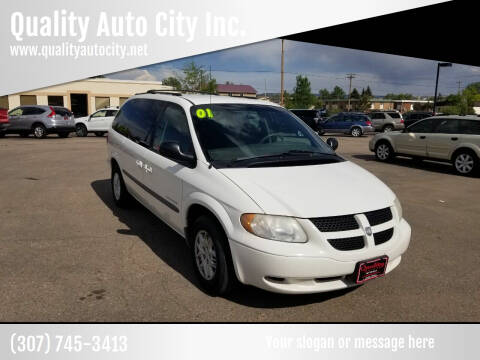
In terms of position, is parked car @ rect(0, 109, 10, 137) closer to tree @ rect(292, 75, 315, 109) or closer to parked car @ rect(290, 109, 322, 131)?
parked car @ rect(290, 109, 322, 131)

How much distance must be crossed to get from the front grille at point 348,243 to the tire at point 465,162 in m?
8.71

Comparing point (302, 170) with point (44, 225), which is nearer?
point (302, 170)

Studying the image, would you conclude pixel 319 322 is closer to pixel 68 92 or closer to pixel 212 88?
pixel 212 88

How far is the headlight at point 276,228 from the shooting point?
9.63 ft

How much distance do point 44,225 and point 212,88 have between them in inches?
162

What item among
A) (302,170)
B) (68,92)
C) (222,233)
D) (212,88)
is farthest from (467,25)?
(68,92)

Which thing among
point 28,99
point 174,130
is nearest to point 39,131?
point 174,130

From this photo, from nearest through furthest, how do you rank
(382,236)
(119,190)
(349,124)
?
1. (382,236)
2. (119,190)
3. (349,124)

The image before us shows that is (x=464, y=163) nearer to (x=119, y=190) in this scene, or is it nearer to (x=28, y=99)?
(x=119, y=190)

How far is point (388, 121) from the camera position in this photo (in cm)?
2738

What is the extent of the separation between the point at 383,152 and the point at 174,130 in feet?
32.5

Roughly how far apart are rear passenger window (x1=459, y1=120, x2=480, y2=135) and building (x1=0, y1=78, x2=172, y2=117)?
3439 centimetres

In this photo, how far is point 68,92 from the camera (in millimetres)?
42438

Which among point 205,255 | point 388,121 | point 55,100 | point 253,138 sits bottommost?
point 205,255
